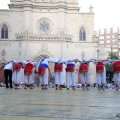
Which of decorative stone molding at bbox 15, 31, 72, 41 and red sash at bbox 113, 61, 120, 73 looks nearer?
red sash at bbox 113, 61, 120, 73

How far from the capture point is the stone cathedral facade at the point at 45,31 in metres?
41.1

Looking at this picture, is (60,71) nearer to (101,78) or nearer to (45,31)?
(101,78)

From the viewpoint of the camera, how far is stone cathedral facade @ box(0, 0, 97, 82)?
4112 cm

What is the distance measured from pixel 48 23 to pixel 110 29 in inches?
2908

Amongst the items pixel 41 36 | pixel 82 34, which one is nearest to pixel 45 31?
pixel 41 36

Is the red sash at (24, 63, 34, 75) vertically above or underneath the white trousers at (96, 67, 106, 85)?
above

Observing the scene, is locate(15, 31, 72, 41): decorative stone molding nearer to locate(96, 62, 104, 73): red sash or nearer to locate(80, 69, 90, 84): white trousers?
locate(80, 69, 90, 84): white trousers

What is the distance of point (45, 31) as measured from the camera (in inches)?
1698

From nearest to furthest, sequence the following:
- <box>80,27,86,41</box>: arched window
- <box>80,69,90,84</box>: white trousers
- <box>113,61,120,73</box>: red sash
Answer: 1. <box>113,61,120,73</box>: red sash
2. <box>80,69,90,84</box>: white trousers
3. <box>80,27,86,41</box>: arched window

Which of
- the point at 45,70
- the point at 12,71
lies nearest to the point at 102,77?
the point at 45,70

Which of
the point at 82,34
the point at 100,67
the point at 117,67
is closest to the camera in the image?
the point at 117,67

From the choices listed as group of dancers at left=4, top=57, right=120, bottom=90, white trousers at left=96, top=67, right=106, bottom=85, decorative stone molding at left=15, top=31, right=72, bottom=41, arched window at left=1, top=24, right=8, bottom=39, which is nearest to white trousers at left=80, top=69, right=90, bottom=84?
group of dancers at left=4, top=57, right=120, bottom=90

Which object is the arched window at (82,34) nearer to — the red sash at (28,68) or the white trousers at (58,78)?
the white trousers at (58,78)

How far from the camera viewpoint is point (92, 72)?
137ft
